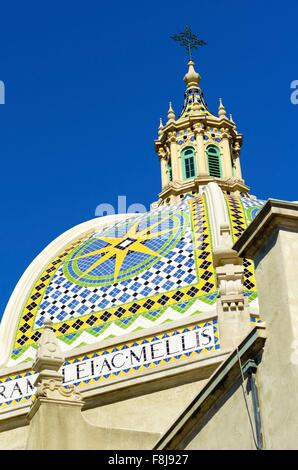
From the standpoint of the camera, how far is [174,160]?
89.3 feet

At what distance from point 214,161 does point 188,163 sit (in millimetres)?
657

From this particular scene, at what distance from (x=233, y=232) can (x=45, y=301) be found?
12.1 feet

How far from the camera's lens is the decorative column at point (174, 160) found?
87.5 feet

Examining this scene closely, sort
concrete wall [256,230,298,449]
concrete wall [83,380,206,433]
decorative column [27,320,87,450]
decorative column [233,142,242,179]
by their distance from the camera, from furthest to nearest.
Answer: decorative column [233,142,242,179] < concrete wall [83,380,206,433] < decorative column [27,320,87,450] < concrete wall [256,230,298,449]

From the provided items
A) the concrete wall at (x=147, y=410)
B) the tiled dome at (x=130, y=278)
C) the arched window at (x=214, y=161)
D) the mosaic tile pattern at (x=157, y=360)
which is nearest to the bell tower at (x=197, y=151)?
the arched window at (x=214, y=161)

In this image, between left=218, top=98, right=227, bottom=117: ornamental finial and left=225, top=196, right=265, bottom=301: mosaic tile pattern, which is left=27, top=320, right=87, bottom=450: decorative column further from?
left=218, top=98, right=227, bottom=117: ornamental finial

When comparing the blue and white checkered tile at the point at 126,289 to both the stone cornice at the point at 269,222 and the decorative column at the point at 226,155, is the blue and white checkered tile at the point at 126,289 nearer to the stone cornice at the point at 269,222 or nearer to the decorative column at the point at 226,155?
the decorative column at the point at 226,155

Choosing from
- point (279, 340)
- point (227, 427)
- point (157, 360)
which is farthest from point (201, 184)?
point (279, 340)

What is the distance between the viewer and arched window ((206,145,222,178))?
88.2ft

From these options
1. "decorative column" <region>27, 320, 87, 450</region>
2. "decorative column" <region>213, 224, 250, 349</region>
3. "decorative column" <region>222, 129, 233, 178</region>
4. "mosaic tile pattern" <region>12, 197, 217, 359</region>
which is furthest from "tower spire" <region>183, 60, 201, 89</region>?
"decorative column" <region>27, 320, 87, 450</region>

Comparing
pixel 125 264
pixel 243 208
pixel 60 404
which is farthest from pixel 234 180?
pixel 60 404

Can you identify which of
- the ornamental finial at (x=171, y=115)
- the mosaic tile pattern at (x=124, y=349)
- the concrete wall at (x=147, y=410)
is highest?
the ornamental finial at (x=171, y=115)

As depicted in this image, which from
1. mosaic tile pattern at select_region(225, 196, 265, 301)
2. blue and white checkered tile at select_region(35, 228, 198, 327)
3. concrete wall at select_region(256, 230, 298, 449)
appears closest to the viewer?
concrete wall at select_region(256, 230, 298, 449)
